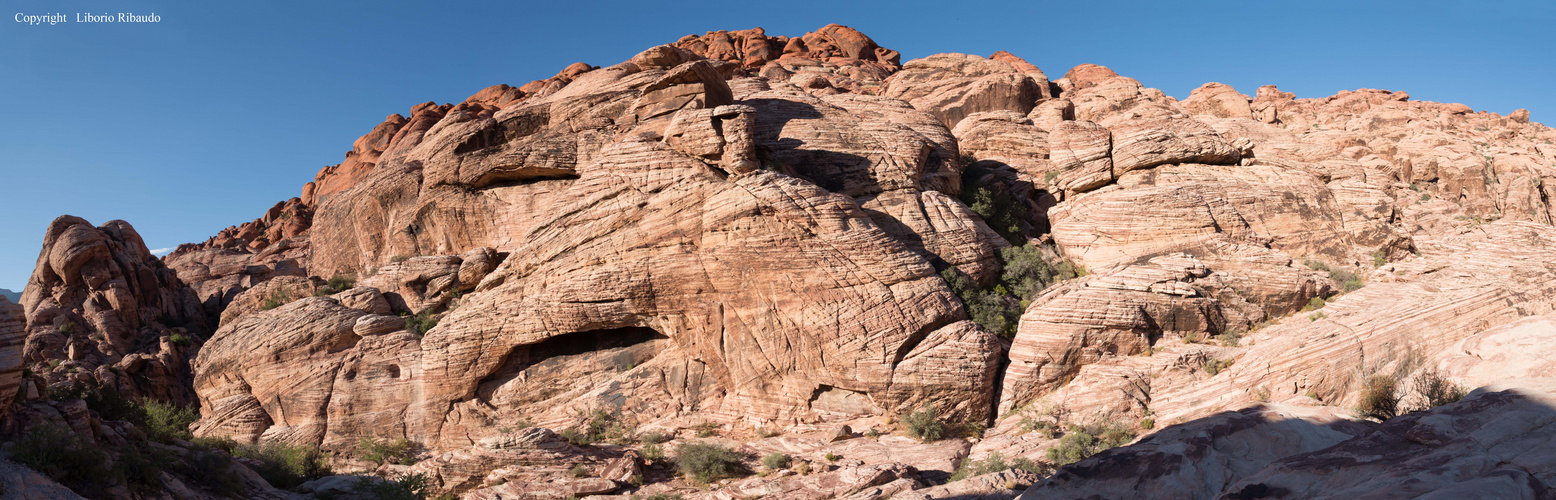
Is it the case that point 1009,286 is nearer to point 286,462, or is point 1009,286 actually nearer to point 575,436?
point 575,436

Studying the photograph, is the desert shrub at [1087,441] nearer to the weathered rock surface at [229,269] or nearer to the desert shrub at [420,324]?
the desert shrub at [420,324]

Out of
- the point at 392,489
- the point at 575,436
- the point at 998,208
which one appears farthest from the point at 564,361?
the point at 998,208

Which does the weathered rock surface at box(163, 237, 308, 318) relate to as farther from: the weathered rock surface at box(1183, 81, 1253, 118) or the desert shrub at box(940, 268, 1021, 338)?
the weathered rock surface at box(1183, 81, 1253, 118)

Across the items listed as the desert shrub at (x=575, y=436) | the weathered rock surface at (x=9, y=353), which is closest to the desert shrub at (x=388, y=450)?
the desert shrub at (x=575, y=436)

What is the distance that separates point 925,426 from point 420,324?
16.5 metres

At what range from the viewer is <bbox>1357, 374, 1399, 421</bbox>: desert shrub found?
13.3m

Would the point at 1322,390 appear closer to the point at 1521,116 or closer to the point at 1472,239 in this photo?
the point at 1472,239

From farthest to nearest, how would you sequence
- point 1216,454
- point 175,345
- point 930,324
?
point 175,345
point 930,324
point 1216,454

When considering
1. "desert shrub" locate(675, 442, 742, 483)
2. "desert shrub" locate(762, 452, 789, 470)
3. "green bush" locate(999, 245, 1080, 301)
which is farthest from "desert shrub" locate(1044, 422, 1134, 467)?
"desert shrub" locate(675, 442, 742, 483)

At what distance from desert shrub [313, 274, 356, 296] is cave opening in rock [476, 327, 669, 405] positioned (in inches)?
387

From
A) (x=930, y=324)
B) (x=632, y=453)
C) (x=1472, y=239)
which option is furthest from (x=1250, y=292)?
(x=632, y=453)

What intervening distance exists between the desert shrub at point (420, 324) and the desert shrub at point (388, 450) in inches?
137

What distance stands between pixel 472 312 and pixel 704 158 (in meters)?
8.55

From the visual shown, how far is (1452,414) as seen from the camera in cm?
845
